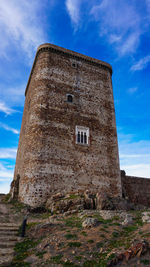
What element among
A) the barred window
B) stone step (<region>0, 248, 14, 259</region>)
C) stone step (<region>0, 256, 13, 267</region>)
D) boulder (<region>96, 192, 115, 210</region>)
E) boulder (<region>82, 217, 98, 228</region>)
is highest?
the barred window

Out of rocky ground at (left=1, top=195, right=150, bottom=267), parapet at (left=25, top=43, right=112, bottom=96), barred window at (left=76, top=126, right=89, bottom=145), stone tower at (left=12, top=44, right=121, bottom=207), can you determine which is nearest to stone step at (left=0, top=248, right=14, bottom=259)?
rocky ground at (left=1, top=195, right=150, bottom=267)

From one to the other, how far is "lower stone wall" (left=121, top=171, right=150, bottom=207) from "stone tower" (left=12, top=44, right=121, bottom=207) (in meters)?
5.41

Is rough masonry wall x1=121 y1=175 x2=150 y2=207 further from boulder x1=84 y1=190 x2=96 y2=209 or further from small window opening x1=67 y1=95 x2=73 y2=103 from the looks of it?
small window opening x1=67 y1=95 x2=73 y2=103

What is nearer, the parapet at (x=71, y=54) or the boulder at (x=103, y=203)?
the boulder at (x=103, y=203)

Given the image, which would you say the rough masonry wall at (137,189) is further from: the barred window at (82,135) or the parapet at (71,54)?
the parapet at (71,54)

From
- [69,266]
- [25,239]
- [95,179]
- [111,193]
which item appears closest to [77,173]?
[95,179]

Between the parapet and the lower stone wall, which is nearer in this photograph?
the parapet

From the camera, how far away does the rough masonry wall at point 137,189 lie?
79.7 ft

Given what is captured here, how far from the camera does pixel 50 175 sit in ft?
54.2

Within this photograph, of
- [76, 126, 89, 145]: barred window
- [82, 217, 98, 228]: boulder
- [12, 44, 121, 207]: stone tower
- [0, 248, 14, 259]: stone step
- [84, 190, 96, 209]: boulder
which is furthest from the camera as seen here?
[76, 126, 89, 145]: barred window

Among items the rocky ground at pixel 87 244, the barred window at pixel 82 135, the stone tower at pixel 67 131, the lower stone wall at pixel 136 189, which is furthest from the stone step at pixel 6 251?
the lower stone wall at pixel 136 189

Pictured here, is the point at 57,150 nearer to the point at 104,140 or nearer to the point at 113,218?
the point at 104,140

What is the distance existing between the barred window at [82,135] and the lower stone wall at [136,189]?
8.32 meters

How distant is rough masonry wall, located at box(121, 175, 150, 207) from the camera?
24.3 m
